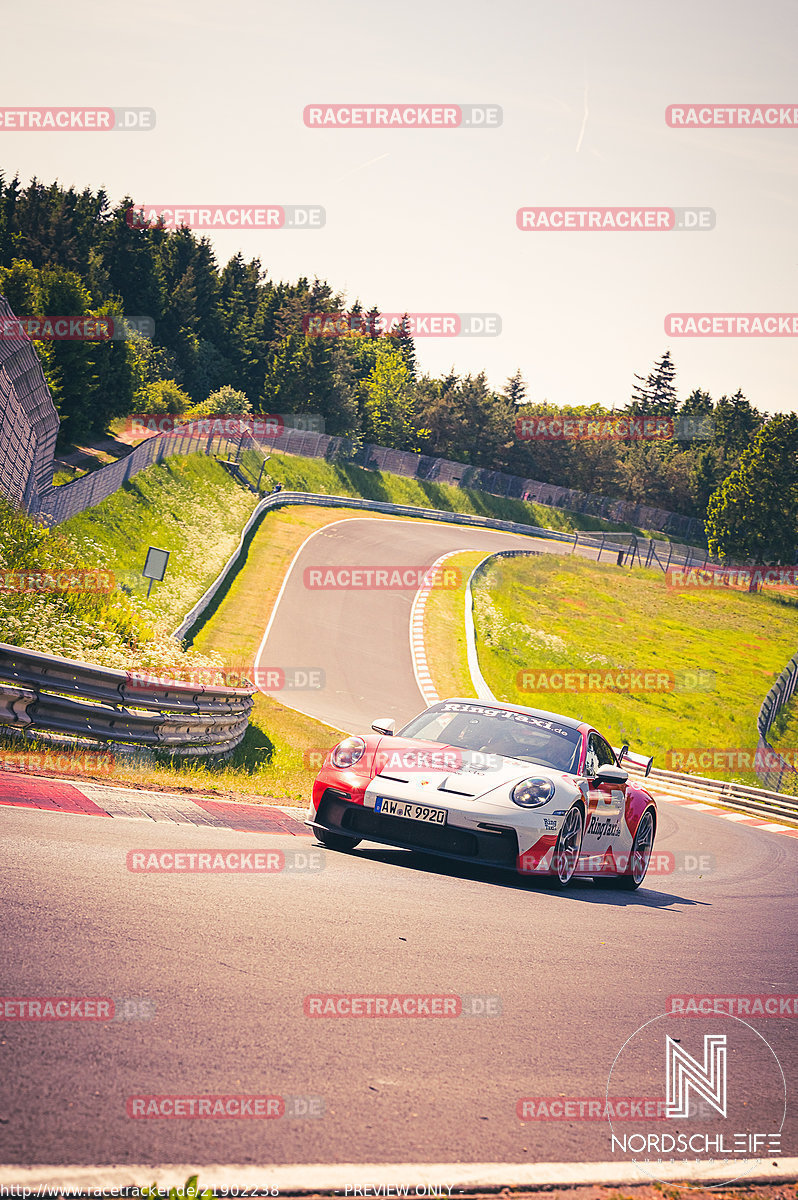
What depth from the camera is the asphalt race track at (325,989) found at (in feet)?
10.2

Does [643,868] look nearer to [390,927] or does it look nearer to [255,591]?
[390,927]

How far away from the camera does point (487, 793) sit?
7582 millimetres

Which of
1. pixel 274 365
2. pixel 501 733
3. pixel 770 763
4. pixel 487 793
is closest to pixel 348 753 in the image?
pixel 487 793

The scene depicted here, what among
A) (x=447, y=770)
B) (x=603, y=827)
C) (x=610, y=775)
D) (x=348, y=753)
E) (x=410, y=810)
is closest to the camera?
(x=410, y=810)

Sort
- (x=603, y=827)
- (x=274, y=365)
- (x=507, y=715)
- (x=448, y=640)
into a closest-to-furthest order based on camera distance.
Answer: (x=603, y=827)
(x=507, y=715)
(x=448, y=640)
(x=274, y=365)

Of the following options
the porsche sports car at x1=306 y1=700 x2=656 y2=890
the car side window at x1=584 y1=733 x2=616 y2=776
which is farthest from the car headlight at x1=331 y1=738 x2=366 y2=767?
the car side window at x1=584 y1=733 x2=616 y2=776

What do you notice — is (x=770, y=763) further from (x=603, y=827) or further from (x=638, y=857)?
(x=603, y=827)

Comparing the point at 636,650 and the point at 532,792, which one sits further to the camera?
the point at 636,650

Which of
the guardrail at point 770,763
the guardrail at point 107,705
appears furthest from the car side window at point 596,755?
the guardrail at point 770,763

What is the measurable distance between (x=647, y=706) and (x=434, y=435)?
6177cm

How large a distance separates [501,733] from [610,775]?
100cm

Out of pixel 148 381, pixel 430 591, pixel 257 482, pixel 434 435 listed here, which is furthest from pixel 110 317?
pixel 434 435

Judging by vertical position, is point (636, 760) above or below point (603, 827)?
above

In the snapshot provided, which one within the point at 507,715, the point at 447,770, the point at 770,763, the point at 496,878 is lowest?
the point at 770,763
